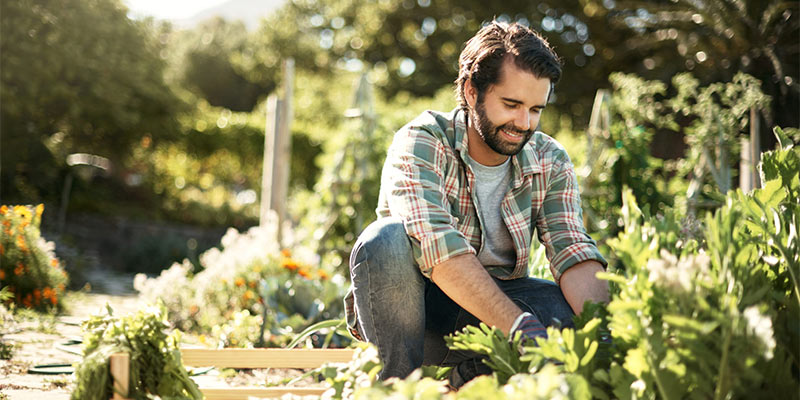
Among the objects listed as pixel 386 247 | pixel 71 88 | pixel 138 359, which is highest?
pixel 71 88

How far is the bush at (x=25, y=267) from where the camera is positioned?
14.3 ft

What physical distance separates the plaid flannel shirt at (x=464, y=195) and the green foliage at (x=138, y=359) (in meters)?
0.66

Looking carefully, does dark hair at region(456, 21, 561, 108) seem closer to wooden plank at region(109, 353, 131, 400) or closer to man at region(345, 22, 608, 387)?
man at region(345, 22, 608, 387)

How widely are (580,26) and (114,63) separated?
1009 cm

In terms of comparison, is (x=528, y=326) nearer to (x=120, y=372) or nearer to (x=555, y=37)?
(x=120, y=372)

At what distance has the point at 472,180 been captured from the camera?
6.89 ft

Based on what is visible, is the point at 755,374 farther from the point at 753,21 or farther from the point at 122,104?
the point at 122,104

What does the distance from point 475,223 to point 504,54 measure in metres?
0.50

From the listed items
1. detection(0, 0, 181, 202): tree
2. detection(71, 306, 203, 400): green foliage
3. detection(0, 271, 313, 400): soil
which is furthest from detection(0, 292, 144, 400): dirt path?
detection(0, 0, 181, 202): tree

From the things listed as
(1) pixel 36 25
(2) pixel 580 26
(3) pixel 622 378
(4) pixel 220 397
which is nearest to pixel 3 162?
(1) pixel 36 25

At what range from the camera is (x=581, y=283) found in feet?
6.48

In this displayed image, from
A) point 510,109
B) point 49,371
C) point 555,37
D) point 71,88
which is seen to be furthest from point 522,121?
point 555,37

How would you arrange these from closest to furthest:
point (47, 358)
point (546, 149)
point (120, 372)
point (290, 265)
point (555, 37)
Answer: point (120, 372) < point (546, 149) < point (47, 358) < point (290, 265) < point (555, 37)

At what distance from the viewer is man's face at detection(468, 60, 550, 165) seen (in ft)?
6.44
